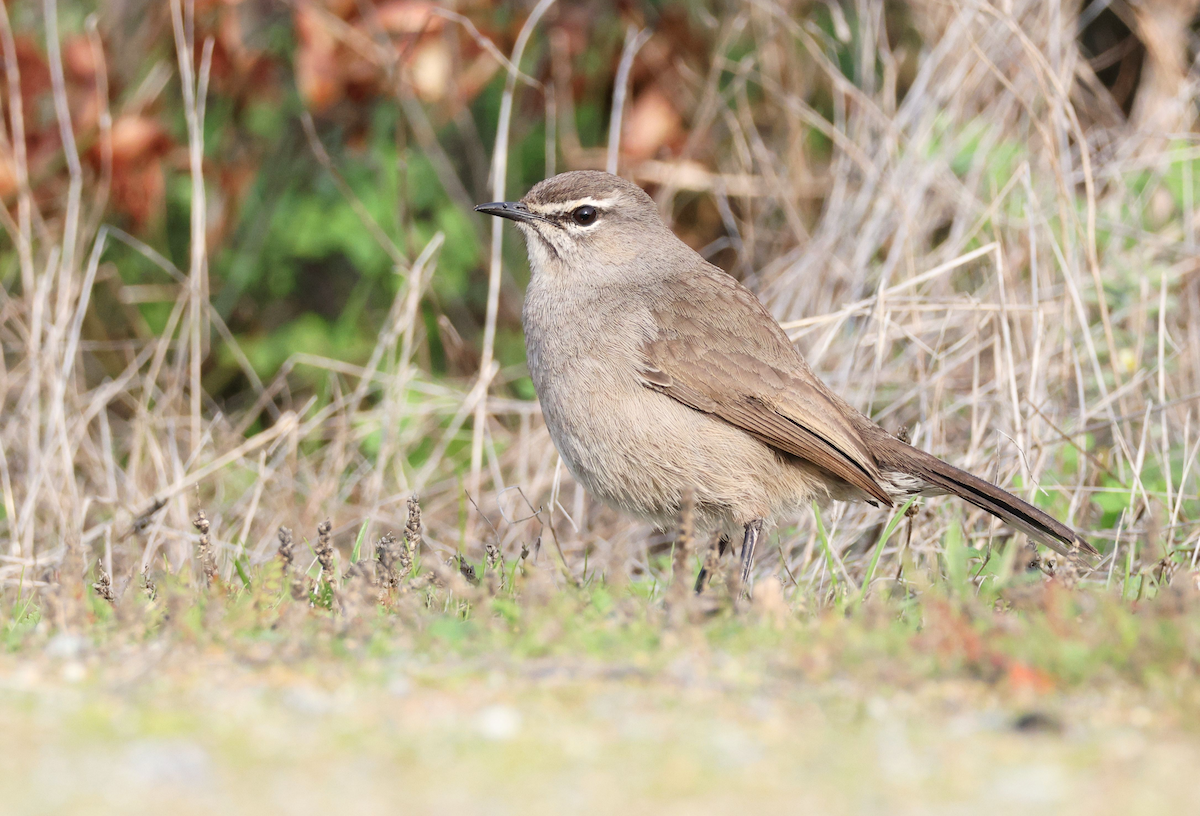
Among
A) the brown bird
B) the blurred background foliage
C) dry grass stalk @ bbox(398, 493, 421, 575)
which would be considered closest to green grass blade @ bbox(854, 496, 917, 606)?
the brown bird

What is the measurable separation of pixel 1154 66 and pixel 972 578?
5.04 metres

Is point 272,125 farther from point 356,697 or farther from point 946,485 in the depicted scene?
point 356,697

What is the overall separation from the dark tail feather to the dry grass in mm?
511

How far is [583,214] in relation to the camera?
5523 millimetres

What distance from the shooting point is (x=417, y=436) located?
273 inches

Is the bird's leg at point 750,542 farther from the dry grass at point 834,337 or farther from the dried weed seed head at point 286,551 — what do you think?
the dried weed seed head at point 286,551

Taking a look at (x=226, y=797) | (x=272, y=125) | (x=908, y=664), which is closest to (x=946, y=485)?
(x=908, y=664)

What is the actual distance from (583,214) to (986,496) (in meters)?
2.03

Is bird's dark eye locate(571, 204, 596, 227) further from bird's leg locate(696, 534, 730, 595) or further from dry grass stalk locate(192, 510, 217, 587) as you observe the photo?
dry grass stalk locate(192, 510, 217, 587)

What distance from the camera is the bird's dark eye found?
18.1 ft

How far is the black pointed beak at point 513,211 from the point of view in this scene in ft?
17.9

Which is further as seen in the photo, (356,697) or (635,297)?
(635,297)

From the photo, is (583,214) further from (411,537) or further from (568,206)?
(411,537)

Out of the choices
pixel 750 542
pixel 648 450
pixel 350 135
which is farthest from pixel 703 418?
pixel 350 135
